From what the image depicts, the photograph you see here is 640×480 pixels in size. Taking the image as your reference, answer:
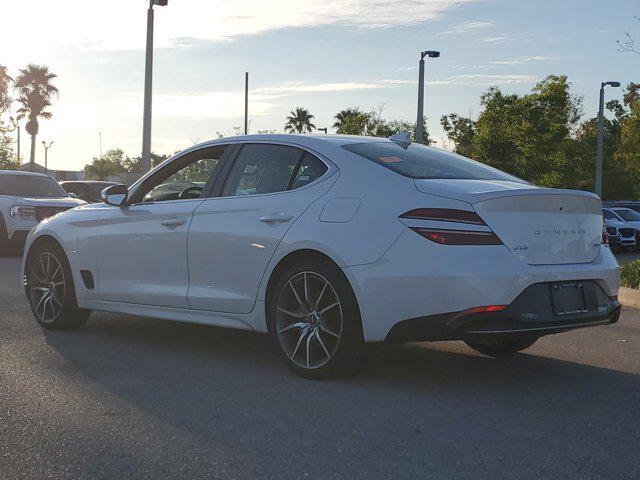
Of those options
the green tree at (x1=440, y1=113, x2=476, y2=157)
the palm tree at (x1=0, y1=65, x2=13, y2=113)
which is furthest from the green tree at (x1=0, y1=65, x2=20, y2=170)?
the green tree at (x1=440, y1=113, x2=476, y2=157)

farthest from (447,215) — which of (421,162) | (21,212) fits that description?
(21,212)

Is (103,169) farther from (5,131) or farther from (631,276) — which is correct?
(631,276)

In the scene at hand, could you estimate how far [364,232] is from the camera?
500 centimetres

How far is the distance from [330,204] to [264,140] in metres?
1.03

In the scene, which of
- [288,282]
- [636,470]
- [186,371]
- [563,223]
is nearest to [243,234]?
[288,282]

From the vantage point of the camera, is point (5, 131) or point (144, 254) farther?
point (5, 131)

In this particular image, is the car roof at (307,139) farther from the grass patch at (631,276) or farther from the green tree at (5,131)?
the green tree at (5,131)

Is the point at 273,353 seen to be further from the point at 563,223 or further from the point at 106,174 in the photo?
the point at 106,174

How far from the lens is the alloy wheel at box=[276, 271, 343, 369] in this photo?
5.17 metres

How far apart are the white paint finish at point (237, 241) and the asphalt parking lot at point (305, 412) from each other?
502 millimetres

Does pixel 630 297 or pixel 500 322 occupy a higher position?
pixel 500 322

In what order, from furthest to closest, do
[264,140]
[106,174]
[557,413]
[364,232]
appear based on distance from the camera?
[106,174] < [264,140] < [364,232] < [557,413]

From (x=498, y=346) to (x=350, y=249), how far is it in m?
1.75

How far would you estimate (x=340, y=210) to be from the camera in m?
5.18
